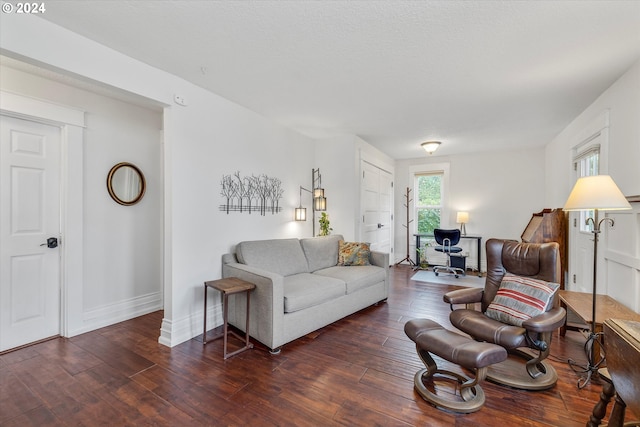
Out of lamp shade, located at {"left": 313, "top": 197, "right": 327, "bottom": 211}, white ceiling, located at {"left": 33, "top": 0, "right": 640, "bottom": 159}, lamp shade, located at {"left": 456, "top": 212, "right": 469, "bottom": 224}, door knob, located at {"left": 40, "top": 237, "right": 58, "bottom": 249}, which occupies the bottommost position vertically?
door knob, located at {"left": 40, "top": 237, "right": 58, "bottom": 249}

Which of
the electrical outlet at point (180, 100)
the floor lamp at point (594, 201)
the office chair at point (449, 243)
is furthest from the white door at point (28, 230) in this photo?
the office chair at point (449, 243)

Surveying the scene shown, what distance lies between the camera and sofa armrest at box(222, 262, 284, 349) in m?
2.43

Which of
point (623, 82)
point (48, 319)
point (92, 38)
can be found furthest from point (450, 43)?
point (48, 319)

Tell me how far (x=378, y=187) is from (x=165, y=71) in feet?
13.5

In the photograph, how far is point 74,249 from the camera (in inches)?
110

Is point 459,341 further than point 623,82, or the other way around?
point 623,82

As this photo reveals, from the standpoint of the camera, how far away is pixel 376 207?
5.58 meters

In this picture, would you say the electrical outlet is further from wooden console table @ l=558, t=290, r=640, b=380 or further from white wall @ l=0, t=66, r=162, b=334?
wooden console table @ l=558, t=290, r=640, b=380

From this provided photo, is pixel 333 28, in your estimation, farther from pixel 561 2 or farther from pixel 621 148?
pixel 621 148

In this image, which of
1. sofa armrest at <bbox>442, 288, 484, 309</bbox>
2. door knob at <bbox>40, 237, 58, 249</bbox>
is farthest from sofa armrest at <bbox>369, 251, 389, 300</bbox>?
door knob at <bbox>40, 237, 58, 249</bbox>

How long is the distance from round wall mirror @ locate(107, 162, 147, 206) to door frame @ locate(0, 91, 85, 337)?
0.30m

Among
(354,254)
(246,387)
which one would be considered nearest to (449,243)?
(354,254)

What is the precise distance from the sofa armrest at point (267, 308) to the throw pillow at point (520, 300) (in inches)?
70.3

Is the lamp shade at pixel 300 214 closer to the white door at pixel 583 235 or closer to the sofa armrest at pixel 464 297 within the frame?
the sofa armrest at pixel 464 297
